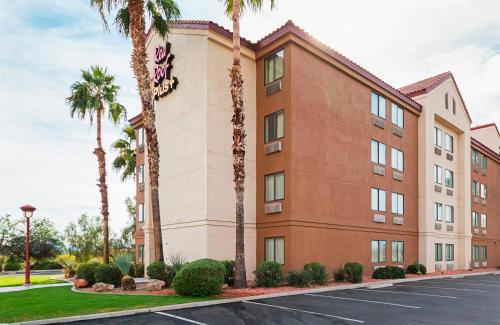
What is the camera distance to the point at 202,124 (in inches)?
805

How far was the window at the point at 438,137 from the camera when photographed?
31781 millimetres

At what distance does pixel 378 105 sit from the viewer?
26328mm

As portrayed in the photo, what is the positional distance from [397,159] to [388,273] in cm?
821

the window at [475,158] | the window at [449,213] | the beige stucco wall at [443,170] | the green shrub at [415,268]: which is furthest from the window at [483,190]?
the green shrub at [415,268]

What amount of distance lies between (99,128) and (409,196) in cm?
2144

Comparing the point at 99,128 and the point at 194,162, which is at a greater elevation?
the point at 99,128

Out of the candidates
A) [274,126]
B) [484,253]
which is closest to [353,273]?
[274,126]

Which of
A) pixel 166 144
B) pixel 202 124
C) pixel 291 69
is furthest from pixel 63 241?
pixel 291 69

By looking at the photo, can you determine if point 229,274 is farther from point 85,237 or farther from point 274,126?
point 85,237

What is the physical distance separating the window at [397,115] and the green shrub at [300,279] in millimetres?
13805

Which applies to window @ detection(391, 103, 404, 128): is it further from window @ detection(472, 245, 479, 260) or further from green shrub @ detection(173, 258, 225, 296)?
green shrub @ detection(173, 258, 225, 296)

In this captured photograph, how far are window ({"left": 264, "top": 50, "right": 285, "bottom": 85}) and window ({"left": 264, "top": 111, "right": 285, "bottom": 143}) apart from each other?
6.24 ft

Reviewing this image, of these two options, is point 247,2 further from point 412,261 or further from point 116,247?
point 116,247

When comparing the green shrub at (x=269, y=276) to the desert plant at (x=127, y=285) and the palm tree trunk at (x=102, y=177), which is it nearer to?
the desert plant at (x=127, y=285)
